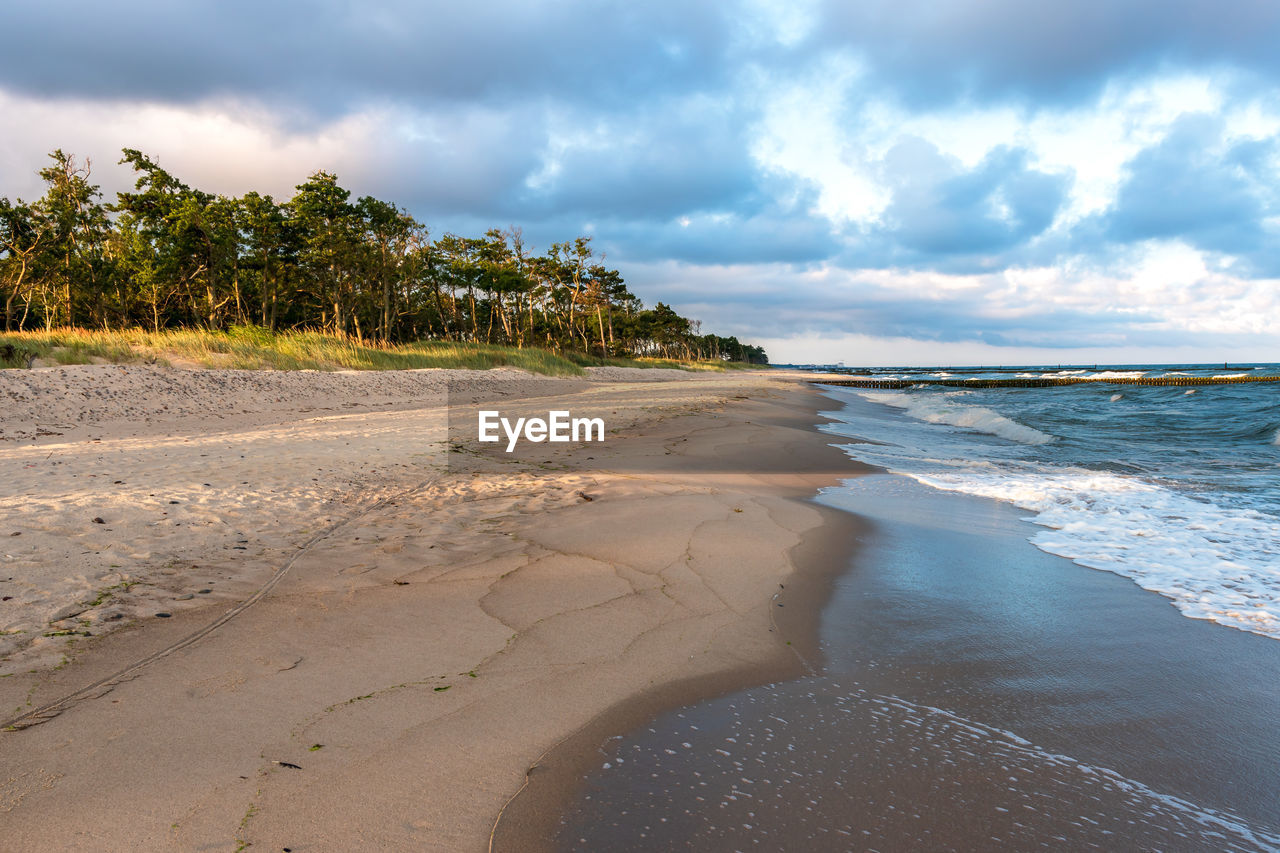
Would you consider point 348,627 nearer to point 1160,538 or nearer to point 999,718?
point 999,718

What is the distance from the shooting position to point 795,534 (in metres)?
5.62

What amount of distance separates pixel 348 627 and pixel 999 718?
333 centimetres

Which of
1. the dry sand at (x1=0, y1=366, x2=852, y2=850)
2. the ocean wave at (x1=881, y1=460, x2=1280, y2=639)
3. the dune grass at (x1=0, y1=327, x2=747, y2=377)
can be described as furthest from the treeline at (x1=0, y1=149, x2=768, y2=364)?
the ocean wave at (x1=881, y1=460, x2=1280, y2=639)

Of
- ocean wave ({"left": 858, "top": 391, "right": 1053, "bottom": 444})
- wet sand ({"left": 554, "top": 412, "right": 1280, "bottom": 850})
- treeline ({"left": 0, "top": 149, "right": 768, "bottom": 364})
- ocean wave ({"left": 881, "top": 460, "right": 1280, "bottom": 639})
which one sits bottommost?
wet sand ({"left": 554, "top": 412, "right": 1280, "bottom": 850})

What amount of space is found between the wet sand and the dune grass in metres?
18.8

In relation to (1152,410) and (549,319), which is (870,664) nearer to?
(1152,410)

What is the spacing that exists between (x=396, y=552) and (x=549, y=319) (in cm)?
6639

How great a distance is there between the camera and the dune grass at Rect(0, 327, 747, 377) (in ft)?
Answer: 49.3

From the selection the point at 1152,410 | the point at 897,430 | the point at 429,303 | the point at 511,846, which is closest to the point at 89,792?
the point at 511,846

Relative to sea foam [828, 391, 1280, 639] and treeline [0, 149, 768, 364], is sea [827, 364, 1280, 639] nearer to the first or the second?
sea foam [828, 391, 1280, 639]

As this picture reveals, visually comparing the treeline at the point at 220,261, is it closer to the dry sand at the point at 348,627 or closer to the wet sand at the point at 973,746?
the dry sand at the point at 348,627

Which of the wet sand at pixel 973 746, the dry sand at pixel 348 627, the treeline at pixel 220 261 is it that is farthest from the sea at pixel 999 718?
the treeline at pixel 220 261

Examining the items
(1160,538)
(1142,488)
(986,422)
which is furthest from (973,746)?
(986,422)

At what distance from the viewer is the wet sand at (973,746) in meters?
1.98
